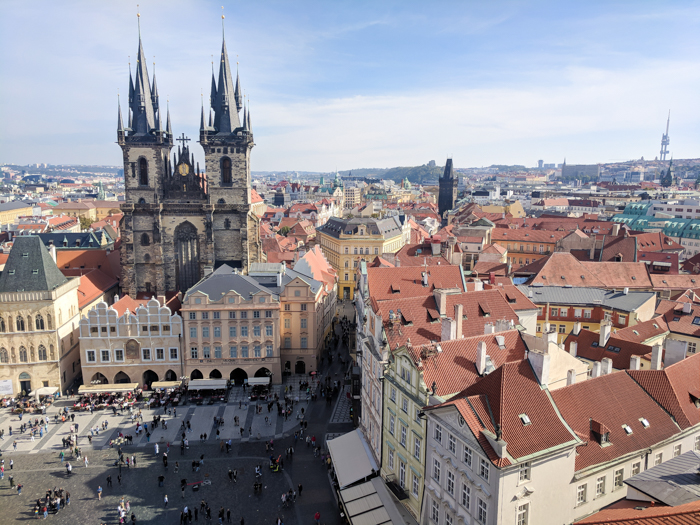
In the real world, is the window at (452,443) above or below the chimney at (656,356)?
below

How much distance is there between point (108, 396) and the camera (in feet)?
202

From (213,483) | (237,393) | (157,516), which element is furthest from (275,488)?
(237,393)

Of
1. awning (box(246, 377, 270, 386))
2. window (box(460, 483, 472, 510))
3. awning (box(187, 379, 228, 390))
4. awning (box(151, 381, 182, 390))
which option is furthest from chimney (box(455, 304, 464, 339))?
awning (box(151, 381, 182, 390))

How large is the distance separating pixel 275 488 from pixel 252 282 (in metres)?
27.2

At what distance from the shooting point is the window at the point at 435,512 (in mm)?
33281

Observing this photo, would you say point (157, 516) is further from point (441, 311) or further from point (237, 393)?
point (441, 311)

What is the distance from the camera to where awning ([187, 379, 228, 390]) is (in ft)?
202

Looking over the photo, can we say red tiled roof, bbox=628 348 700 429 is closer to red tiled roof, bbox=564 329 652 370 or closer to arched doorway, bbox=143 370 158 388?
red tiled roof, bbox=564 329 652 370

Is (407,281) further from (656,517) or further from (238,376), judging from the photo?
(656,517)

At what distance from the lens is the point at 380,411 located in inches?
1654

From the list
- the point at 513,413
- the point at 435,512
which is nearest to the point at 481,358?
the point at 513,413

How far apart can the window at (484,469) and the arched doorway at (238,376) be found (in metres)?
41.9

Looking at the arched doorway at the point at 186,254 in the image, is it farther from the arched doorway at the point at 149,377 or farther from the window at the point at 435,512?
the window at the point at 435,512

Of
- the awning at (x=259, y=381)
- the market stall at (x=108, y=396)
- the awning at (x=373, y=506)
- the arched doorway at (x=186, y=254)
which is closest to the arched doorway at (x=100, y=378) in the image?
the market stall at (x=108, y=396)
